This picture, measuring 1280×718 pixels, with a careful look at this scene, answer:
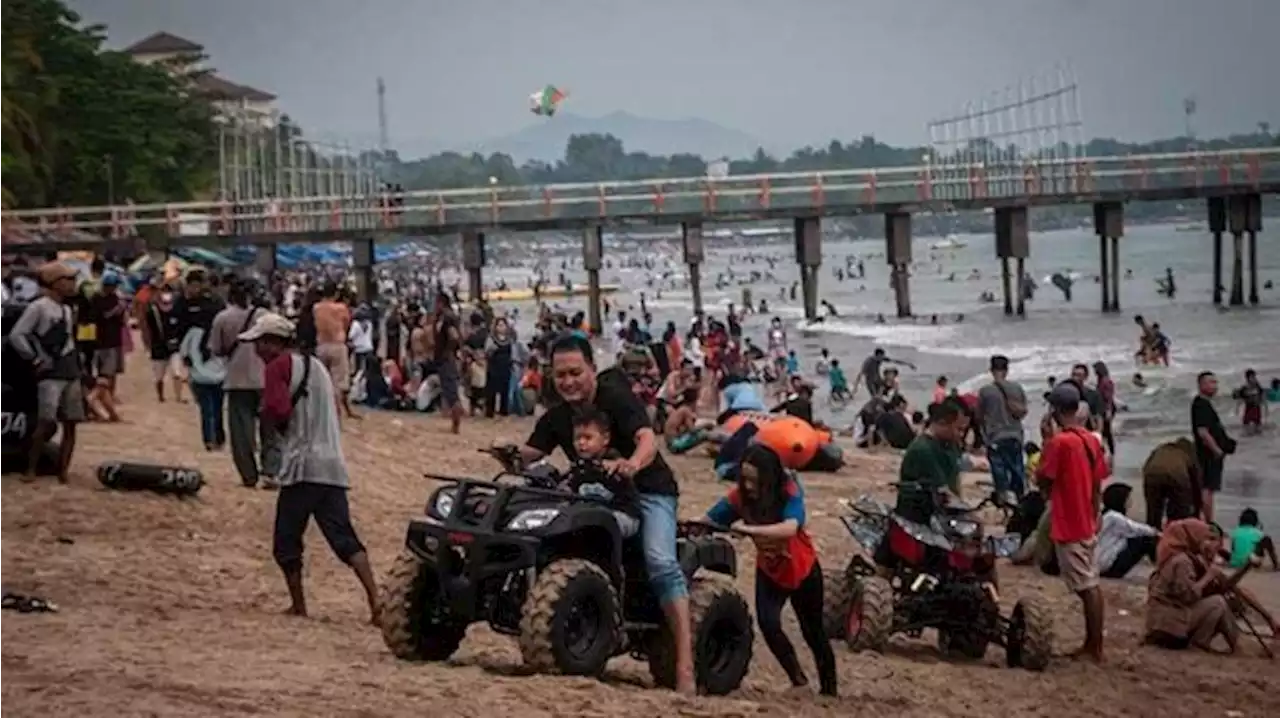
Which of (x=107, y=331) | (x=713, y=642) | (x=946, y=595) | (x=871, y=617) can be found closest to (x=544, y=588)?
(x=713, y=642)

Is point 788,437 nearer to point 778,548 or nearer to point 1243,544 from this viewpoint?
point 1243,544

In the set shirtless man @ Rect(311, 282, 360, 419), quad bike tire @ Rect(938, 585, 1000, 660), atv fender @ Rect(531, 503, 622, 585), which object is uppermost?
shirtless man @ Rect(311, 282, 360, 419)

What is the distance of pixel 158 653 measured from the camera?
9016mm

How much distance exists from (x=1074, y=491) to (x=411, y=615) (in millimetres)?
4321

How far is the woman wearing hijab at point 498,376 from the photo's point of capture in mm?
27188

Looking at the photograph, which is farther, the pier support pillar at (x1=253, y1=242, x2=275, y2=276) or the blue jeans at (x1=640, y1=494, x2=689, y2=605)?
the pier support pillar at (x1=253, y1=242, x2=275, y2=276)

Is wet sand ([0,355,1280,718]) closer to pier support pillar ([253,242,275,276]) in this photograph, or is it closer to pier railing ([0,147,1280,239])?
pier railing ([0,147,1280,239])

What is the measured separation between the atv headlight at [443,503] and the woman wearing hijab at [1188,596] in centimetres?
549

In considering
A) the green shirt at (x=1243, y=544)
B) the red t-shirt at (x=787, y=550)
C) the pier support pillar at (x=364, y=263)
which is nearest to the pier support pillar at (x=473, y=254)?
the pier support pillar at (x=364, y=263)

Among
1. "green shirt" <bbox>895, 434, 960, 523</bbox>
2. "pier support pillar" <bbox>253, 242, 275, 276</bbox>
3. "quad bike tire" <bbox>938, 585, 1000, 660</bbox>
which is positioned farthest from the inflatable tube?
"pier support pillar" <bbox>253, 242, 275, 276</bbox>

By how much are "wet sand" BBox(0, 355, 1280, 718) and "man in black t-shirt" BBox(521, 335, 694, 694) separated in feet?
1.15

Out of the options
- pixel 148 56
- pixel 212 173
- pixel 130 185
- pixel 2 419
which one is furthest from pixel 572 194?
pixel 148 56

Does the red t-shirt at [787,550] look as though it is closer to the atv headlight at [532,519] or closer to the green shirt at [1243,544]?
the atv headlight at [532,519]

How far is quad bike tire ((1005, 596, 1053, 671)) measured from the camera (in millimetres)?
11625
